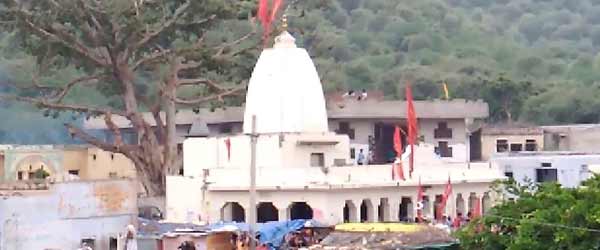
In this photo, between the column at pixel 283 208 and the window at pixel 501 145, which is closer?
the column at pixel 283 208

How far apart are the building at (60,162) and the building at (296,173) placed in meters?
4.93

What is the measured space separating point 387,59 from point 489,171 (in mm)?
41821

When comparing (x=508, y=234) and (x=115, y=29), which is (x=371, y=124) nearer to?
(x=115, y=29)

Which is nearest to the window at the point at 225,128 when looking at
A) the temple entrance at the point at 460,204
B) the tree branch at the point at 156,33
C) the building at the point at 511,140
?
the tree branch at the point at 156,33

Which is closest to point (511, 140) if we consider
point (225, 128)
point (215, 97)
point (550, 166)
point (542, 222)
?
point (550, 166)

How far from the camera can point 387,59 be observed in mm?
76500

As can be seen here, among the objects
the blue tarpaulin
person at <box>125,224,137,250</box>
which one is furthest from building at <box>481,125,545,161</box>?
person at <box>125,224,137,250</box>

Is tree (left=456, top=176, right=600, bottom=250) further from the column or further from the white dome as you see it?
the white dome

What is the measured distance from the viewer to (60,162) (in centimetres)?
4081

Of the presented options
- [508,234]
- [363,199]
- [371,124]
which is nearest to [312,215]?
[363,199]

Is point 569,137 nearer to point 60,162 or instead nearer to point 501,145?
point 501,145

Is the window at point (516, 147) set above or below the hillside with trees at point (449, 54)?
below

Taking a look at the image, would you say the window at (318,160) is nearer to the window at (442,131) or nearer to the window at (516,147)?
the window at (442,131)

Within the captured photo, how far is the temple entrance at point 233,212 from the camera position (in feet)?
104
